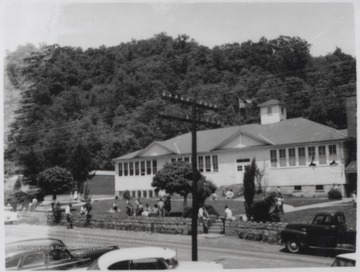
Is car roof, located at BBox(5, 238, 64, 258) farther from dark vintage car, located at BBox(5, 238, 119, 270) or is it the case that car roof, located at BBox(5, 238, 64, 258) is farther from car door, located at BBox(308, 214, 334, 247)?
car door, located at BBox(308, 214, 334, 247)

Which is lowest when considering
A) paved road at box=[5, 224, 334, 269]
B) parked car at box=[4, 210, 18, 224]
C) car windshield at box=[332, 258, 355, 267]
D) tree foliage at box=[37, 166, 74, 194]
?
paved road at box=[5, 224, 334, 269]

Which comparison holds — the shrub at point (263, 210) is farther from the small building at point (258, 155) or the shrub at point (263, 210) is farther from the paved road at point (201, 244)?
the small building at point (258, 155)

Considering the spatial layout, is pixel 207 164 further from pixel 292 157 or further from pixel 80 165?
pixel 80 165

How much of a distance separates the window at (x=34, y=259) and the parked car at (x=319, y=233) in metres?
6.25

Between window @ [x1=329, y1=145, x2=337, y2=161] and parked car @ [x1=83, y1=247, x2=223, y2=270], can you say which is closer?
parked car @ [x1=83, y1=247, x2=223, y2=270]

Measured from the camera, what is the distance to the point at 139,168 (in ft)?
64.9

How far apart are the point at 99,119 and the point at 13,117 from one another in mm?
5651

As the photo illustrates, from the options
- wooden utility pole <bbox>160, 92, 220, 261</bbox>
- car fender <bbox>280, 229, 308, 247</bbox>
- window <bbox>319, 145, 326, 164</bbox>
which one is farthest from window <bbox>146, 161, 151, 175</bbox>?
wooden utility pole <bbox>160, 92, 220, 261</bbox>

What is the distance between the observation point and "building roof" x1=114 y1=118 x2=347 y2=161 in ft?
59.1

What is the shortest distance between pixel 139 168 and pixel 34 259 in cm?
1246

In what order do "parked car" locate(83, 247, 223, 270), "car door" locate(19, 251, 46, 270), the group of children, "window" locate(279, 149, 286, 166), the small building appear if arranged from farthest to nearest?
"window" locate(279, 149, 286, 166) < the small building < the group of children < "car door" locate(19, 251, 46, 270) < "parked car" locate(83, 247, 223, 270)

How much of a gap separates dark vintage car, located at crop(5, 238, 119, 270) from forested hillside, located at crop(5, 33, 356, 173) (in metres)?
3.32

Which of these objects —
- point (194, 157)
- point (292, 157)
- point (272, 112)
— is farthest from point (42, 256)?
point (272, 112)

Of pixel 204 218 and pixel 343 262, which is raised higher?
pixel 204 218
